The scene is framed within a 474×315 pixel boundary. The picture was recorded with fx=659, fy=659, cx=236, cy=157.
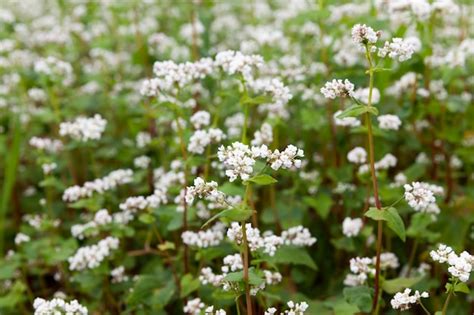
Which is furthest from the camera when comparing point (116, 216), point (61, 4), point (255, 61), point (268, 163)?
point (61, 4)

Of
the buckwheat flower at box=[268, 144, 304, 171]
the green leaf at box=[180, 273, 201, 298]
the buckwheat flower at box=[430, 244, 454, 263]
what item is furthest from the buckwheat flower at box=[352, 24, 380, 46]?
the green leaf at box=[180, 273, 201, 298]

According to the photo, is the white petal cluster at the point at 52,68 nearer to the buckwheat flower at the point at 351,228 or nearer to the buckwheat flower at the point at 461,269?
the buckwheat flower at the point at 351,228

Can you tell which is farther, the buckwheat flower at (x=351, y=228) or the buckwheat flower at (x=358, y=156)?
the buckwheat flower at (x=358, y=156)

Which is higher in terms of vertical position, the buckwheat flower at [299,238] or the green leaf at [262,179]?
the green leaf at [262,179]

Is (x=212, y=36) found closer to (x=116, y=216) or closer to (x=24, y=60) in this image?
(x=24, y=60)

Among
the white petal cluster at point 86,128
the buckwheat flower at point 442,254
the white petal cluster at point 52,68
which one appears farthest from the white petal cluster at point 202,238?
the white petal cluster at point 52,68

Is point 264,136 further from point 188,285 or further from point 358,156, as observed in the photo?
point 188,285

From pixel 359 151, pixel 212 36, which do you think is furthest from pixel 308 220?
pixel 212 36
